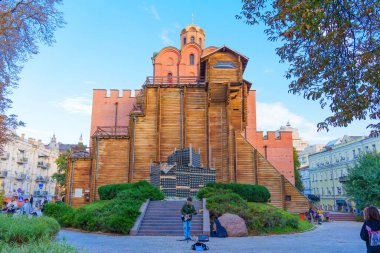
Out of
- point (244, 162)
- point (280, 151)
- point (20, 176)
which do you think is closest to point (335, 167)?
point (280, 151)

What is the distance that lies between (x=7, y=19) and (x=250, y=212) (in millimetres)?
15228

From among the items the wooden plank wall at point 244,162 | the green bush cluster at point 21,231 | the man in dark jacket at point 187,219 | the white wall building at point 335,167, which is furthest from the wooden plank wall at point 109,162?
the white wall building at point 335,167

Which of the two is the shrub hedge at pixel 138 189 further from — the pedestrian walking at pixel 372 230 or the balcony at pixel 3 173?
the balcony at pixel 3 173

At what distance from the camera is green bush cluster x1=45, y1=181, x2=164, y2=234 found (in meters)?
16.2

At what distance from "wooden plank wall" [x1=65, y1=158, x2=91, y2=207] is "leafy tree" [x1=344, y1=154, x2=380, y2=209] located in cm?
2536

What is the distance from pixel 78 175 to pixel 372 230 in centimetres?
2848

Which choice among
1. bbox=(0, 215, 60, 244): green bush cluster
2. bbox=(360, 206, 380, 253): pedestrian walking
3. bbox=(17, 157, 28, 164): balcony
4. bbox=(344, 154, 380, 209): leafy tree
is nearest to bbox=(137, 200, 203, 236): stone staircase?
bbox=(0, 215, 60, 244): green bush cluster

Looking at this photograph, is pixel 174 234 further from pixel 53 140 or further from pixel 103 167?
pixel 53 140

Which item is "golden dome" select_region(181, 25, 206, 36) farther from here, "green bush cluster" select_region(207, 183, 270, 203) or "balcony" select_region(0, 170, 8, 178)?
"balcony" select_region(0, 170, 8, 178)

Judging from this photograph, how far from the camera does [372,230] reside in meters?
6.57

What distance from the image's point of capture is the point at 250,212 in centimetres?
1791

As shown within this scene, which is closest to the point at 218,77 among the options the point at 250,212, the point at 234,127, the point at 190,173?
the point at 234,127

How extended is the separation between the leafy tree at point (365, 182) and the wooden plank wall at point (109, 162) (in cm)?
2180

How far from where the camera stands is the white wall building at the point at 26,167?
58000 mm
